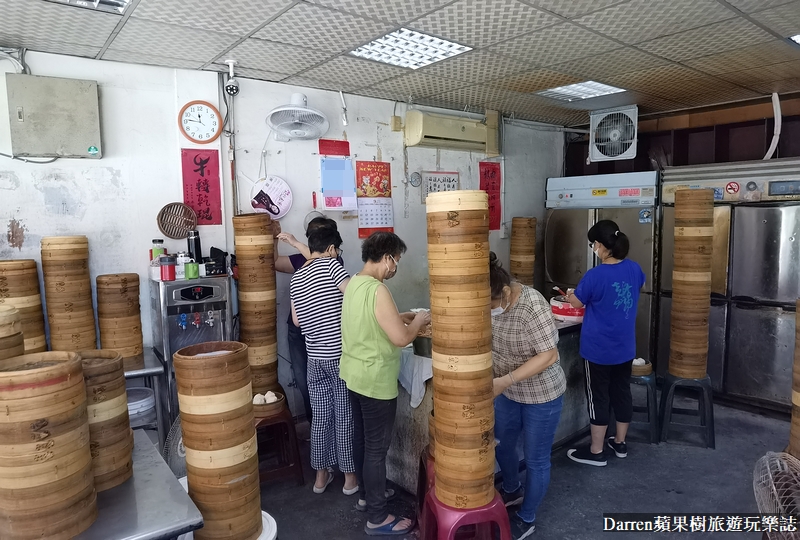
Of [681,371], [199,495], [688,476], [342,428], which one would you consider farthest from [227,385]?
[681,371]

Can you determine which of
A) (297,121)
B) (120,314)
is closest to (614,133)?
(297,121)

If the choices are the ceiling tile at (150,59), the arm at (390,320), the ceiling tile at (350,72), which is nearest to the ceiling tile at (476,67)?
the ceiling tile at (350,72)

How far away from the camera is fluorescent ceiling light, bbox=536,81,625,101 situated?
4.40 meters

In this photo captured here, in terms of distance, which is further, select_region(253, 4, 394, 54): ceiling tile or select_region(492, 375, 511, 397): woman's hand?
select_region(253, 4, 394, 54): ceiling tile

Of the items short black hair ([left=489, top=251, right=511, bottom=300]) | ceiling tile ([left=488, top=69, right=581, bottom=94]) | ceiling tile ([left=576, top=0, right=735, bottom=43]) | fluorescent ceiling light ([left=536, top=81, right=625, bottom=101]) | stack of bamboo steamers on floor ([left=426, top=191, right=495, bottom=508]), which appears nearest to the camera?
stack of bamboo steamers on floor ([left=426, top=191, right=495, bottom=508])

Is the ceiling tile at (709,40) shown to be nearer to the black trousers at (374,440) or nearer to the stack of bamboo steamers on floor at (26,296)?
the black trousers at (374,440)

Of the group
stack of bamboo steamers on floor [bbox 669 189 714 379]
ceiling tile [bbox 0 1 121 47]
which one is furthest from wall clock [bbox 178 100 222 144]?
stack of bamboo steamers on floor [bbox 669 189 714 379]

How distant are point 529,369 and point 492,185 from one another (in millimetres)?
3573

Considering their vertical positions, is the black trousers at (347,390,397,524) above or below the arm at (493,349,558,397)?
below

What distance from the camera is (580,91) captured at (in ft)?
15.1

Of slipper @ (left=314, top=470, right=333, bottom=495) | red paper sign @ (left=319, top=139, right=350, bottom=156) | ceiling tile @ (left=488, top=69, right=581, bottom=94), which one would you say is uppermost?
ceiling tile @ (left=488, top=69, right=581, bottom=94)

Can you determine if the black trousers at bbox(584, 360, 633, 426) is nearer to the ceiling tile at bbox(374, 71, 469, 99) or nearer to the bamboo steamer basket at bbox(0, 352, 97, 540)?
the ceiling tile at bbox(374, 71, 469, 99)

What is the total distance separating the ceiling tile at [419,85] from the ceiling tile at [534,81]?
0.34 metres

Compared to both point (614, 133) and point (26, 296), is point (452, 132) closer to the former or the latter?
point (614, 133)
